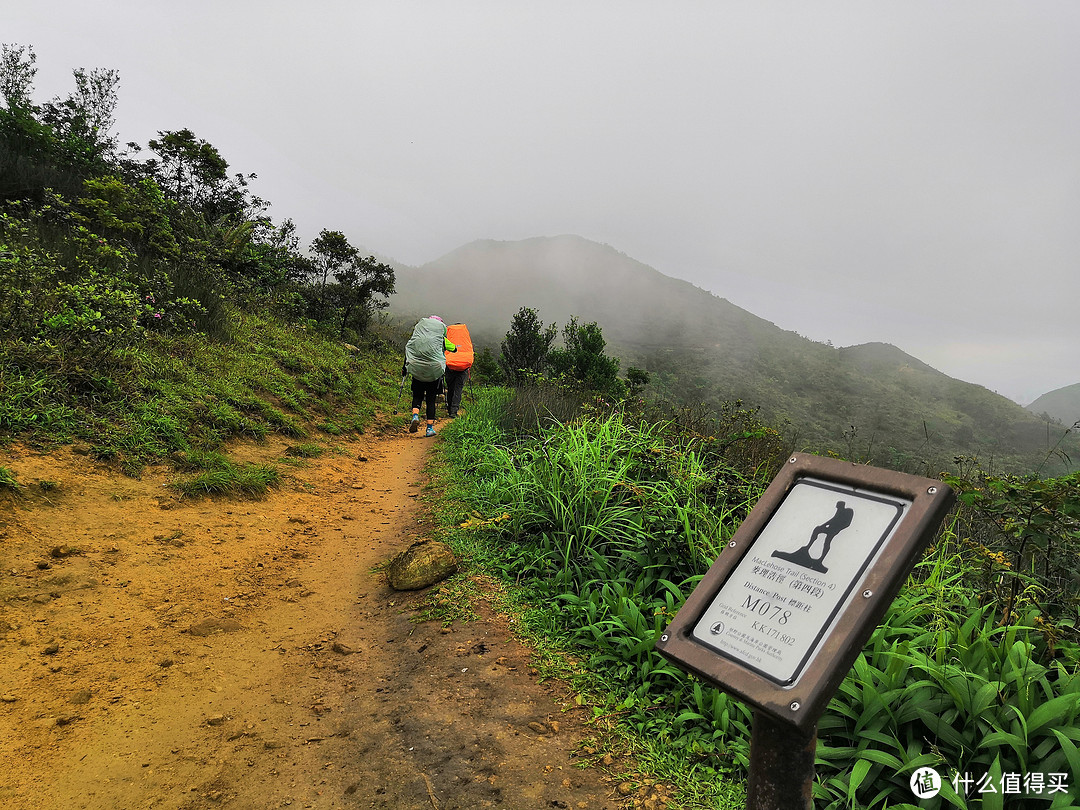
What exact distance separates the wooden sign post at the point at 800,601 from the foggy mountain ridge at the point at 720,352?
1888 cm

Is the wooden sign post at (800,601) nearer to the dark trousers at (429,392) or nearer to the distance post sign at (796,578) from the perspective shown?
the distance post sign at (796,578)

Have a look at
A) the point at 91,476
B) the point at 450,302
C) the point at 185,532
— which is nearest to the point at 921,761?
the point at 185,532

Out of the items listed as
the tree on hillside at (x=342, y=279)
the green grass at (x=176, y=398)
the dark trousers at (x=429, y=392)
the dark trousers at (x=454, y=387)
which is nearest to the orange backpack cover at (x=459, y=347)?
the dark trousers at (x=454, y=387)

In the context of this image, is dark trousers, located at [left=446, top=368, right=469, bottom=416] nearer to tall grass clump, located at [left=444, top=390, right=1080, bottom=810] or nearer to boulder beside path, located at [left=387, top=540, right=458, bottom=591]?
tall grass clump, located at [left=444, top=390, right=1080, bottom=810]

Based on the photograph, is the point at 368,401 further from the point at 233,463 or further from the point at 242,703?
the point at 242,703

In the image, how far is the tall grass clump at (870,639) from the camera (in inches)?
67.3

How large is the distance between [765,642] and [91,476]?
4.61 m

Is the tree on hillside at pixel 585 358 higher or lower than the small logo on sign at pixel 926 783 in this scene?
higher

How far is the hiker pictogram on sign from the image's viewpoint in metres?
1.28

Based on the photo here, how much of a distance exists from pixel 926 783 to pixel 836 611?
1099mm

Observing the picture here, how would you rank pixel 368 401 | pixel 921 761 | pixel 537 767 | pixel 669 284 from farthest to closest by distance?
1. pixel 669 284
2. pixel 368 401
3. pixel 537 767
4. pixel 921 761

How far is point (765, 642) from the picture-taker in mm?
Answer: 1217

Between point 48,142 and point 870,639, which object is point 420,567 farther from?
point 48,142

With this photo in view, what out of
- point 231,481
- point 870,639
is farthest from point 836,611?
point 231,481
